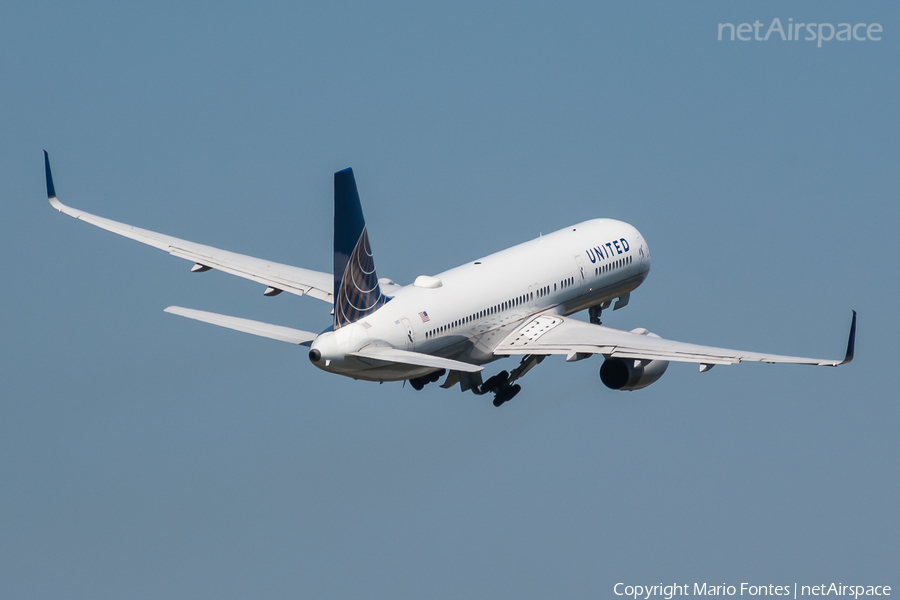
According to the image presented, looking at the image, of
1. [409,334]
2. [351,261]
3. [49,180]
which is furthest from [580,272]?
[49,180]

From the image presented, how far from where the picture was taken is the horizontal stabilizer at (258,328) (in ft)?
203

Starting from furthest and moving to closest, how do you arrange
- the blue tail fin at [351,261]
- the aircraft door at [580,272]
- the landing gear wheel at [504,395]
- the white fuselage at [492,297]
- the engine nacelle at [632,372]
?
the aircraft door at [580,272] < the landing gear wheel at [504,395] < the engine nacelle at [632,372] < the white fuselage at [492,297] < the blue tail fin at [351,261]

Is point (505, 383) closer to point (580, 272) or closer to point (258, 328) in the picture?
point (580, 272)

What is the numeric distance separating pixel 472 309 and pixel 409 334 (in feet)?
13.6

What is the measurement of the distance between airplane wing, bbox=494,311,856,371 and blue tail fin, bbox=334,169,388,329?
23.9ft

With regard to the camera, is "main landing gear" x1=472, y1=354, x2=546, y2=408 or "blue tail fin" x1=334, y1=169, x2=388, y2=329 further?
"main landing gear" x1=472, y1=354, x2=546, y2=408

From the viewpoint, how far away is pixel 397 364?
205 feet

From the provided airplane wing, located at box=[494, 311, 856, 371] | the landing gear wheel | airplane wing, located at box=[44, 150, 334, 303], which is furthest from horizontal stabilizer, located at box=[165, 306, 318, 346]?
the landing gear wheel

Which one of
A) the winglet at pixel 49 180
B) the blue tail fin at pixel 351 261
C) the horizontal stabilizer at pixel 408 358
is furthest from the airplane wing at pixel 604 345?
the winglet at pixel 49 180

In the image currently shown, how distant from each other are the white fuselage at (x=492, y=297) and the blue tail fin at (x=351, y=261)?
49cm

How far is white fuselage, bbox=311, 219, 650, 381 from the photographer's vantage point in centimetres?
6209

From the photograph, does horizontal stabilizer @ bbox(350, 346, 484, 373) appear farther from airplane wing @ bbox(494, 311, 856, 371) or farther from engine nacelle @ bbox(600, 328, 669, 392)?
engine nacelle @ bbox(600, 328, 669, 392)

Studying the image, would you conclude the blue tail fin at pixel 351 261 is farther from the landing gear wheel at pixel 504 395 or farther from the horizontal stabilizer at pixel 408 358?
the landing gear wheel at pixel 504 395

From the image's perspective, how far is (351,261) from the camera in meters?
60.7
